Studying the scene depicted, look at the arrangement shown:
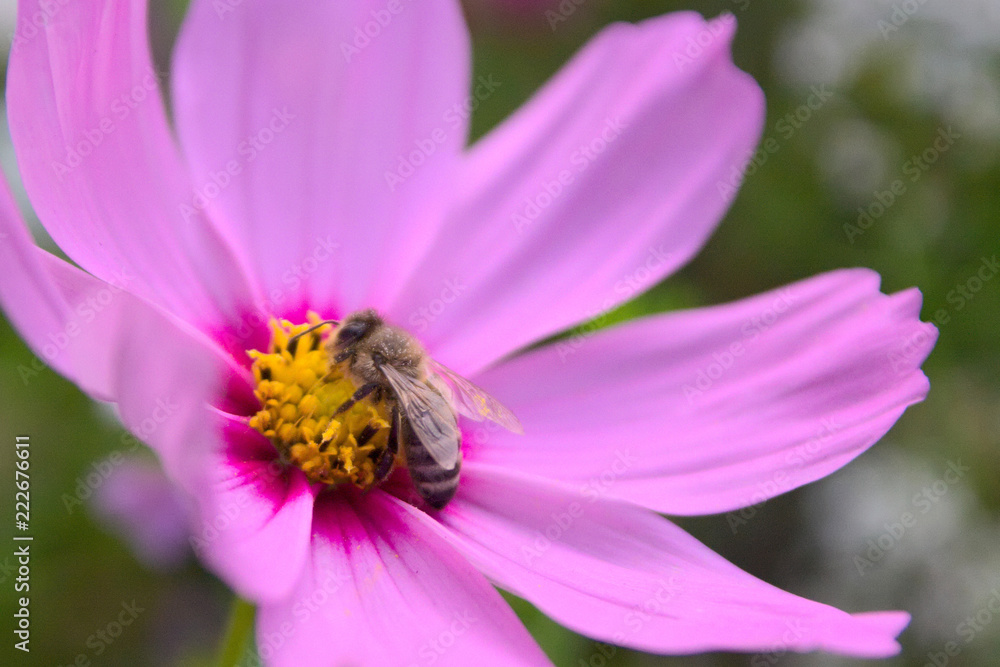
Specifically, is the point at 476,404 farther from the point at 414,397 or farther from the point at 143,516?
the point at 143,516

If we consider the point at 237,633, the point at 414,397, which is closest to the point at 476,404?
the point at 414,397

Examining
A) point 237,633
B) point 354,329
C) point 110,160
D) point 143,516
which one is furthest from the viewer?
point 143,516

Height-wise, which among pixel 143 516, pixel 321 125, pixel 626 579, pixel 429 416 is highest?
pixel 321 125

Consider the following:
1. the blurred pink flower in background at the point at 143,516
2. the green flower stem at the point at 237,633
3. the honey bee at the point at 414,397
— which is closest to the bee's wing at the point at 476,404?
the honey bee at the point at 414,397

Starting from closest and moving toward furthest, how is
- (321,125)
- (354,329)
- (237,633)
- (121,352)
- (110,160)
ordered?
(121,352)
(237,633)
(110,160)
(354,329)
(321,125)

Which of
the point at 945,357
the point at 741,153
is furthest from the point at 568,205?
the point at 945,357

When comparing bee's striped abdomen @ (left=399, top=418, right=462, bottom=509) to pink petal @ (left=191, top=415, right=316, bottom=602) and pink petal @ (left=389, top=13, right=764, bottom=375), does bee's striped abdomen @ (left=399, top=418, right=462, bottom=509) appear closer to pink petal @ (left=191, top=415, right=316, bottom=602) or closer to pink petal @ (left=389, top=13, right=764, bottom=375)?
pink petal @ (left=191, top=415, right=316, bottom=602)

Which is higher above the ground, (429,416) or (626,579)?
(429,416)
